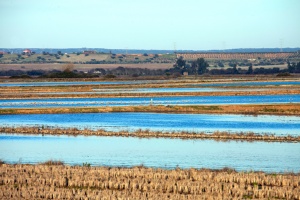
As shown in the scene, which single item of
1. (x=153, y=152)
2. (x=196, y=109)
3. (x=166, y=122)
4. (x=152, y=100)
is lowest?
(x=153, y=152)

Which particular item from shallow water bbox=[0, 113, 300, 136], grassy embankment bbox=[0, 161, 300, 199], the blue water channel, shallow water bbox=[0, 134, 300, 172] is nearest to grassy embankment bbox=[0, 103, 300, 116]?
shallow water bbox=[0, 113, 300, 136]

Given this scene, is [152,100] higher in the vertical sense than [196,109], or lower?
higher

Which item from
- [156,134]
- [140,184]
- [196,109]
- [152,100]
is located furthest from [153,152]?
[152,100]

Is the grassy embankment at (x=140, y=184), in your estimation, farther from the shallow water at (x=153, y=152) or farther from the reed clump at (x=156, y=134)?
the reed clump at (x=156, y=134)

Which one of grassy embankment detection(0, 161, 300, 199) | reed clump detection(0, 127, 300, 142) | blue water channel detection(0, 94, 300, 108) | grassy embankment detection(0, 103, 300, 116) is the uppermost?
blue water channel detection(0, 94, 300, 108)

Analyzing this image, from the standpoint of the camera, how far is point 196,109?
4794cm

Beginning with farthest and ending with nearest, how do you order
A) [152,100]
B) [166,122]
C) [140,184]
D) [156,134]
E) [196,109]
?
[152,100]
[196,109]
[166,122]
[156,134]
[140,184]

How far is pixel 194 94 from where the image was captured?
64250 millimetres

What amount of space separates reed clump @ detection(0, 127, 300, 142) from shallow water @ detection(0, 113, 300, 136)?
5.30 ft

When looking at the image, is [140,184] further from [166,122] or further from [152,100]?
[152,100]

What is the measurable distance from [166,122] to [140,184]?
21.0m

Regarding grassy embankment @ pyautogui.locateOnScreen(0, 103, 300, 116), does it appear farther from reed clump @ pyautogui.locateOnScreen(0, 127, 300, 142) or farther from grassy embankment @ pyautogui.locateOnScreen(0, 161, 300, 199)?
grassy embankment @ pyautogui.locateOnScreen(0, 161, 300, 199)

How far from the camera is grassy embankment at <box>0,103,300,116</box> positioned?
46.3m

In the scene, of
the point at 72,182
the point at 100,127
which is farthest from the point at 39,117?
the point at 72,182
